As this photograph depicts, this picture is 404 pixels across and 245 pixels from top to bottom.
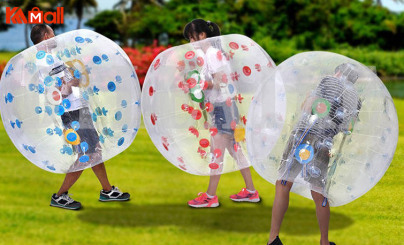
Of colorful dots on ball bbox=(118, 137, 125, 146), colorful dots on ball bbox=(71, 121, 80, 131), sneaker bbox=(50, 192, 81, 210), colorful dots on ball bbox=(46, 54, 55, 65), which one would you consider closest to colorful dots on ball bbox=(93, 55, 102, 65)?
colorful dots on ball bbox=(46, 54, 55, 65)

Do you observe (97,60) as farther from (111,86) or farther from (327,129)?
(327,129)

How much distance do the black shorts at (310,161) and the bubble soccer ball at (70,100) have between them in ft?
6.35

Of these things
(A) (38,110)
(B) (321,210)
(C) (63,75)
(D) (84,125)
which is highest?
(C) (63,75)

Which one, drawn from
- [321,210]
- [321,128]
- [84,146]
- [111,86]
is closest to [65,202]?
[84,146]

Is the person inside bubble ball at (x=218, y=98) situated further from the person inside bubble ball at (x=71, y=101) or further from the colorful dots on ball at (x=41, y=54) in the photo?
the colorful dots on ball at (x=41, y=54)

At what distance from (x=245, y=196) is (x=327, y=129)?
2102 mm

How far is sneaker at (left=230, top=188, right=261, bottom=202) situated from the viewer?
20.7 ft

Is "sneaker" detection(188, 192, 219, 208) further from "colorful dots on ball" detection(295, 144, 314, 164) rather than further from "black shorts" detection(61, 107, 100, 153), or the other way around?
"colorful dots on ball" detection(295, 144, 314, 164)

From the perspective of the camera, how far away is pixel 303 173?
4473 mm

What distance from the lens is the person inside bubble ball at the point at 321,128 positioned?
14.4 ft

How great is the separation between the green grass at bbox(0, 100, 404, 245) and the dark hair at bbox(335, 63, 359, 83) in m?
1.56

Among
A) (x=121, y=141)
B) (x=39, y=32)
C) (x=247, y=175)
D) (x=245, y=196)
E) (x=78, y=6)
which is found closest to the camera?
(x=39, y=32)

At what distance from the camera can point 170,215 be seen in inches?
235

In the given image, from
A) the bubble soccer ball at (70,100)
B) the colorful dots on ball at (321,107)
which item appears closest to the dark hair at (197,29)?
the bubble soccer ball at (70,100)
